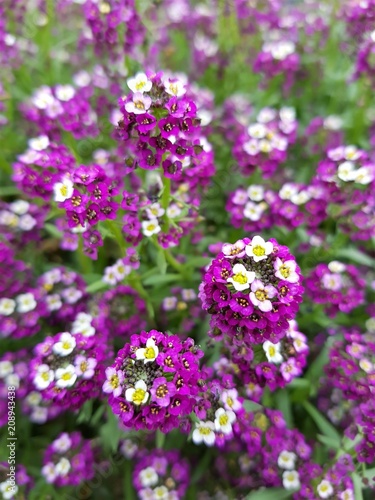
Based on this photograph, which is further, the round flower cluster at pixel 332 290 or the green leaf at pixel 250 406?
the round flower cluster at pixel 332 290

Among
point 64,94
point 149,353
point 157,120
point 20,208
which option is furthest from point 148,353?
point 64,94

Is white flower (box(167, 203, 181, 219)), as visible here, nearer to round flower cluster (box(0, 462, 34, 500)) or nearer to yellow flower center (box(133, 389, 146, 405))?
yellow flower center (box(133, 389, 146, 405))

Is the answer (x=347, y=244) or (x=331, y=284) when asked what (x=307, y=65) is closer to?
(x=347, y=244)

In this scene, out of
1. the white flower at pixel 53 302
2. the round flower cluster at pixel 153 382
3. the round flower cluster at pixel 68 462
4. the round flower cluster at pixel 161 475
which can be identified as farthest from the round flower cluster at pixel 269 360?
the white flower at pixel 53 302

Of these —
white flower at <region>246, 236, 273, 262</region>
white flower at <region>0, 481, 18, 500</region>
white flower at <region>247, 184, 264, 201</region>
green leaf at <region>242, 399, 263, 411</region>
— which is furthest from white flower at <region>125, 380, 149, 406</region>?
white flower at <region>247, 184, 264, 201</region>

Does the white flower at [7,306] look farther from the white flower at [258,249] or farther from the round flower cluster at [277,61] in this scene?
the round flower cluster at [277,61]

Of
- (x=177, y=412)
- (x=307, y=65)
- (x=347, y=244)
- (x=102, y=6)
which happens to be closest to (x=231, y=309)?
(x=177, y=412)
